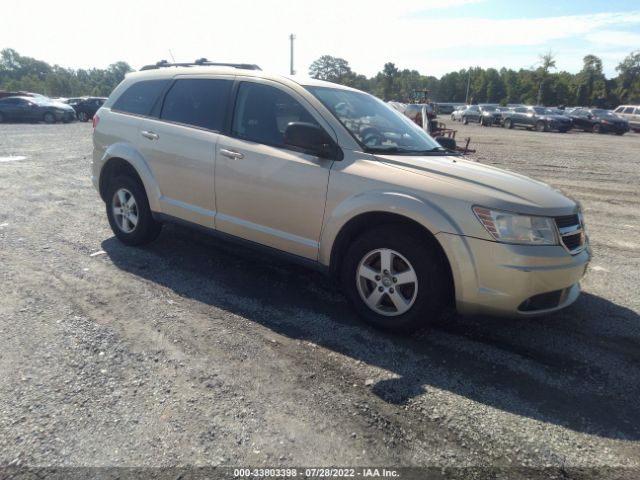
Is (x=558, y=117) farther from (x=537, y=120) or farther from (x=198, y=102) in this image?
(x=198, y=102)

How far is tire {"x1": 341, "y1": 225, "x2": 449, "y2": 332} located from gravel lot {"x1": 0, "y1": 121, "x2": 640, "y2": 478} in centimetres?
18

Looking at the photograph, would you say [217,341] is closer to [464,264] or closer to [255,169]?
[255,169]

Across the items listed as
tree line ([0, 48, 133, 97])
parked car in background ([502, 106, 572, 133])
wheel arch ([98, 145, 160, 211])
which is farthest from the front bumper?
tree line ([0, 48, 133, 97])

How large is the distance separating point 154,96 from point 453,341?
3952 millimetres

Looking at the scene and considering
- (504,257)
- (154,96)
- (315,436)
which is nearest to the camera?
(315,436)

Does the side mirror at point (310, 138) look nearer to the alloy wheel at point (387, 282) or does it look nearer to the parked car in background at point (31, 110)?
the alloy wheel at point (387, 282)

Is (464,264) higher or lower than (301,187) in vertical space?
lower

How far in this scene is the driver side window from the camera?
13.4ft

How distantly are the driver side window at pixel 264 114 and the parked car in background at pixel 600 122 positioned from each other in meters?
34.1

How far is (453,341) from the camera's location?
141 inches

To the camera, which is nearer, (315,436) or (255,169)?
(315,436)

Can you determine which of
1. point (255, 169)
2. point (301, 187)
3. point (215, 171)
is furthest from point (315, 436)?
point (215, 171)

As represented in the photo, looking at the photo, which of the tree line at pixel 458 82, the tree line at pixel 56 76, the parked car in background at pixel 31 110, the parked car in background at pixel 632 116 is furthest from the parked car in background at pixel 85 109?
the tree line at pixel 56 76

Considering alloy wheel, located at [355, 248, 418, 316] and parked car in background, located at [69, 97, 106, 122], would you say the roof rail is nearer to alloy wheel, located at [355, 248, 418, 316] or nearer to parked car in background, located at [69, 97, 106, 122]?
alloy wheel, located at [355, 248, 418, 316]
